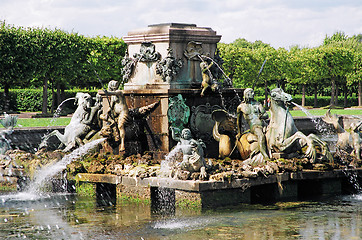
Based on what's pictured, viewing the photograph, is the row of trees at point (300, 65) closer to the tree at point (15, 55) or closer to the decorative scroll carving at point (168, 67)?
the tree at point (15, 55)

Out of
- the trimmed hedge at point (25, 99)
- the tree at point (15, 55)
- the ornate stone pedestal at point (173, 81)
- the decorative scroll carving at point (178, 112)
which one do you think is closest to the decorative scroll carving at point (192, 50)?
the ornate stone pedestal at point (173, 81)

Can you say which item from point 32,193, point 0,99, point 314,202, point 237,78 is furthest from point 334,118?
point 237,78

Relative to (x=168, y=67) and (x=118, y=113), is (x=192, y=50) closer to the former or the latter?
(x=168, y=67)

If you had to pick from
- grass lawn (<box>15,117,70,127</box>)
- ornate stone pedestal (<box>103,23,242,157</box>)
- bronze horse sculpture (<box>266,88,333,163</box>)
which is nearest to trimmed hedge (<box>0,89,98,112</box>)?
grass lawn (<box>15,117,70,127</box>)

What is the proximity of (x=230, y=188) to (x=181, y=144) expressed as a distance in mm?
1246

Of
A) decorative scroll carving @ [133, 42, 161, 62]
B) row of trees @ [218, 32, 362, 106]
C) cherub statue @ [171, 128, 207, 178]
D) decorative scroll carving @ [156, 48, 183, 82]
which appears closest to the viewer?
cherub statue @ [171, 128, 207, 178]

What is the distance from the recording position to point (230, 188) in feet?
39.7

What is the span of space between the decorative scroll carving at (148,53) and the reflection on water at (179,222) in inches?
159

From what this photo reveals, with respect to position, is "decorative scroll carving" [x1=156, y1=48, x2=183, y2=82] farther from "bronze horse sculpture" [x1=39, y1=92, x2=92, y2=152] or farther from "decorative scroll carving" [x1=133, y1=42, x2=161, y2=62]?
"bronze horse sculpture" [x1=39, y1=92, x2=92, y2=152]

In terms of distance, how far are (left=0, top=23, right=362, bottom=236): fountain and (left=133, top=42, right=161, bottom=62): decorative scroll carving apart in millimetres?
23

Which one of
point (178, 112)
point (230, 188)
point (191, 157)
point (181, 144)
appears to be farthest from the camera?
point (178, 112)

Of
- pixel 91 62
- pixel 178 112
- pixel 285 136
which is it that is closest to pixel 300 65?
pixel 91 62

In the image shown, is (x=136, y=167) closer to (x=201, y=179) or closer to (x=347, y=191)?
(x=201, y=179)

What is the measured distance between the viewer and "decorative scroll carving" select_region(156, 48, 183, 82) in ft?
49.4
